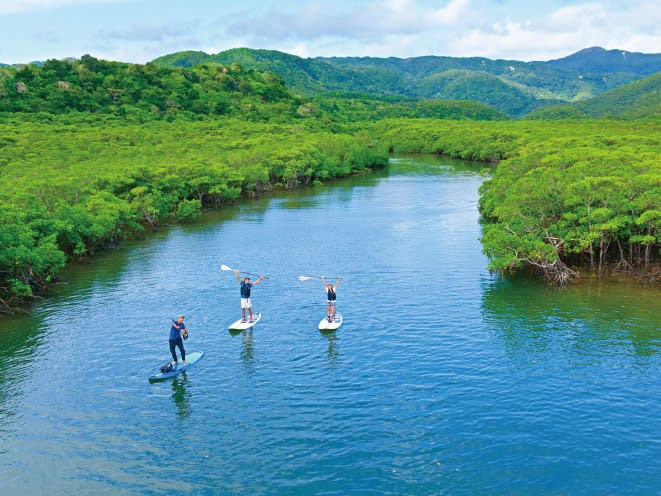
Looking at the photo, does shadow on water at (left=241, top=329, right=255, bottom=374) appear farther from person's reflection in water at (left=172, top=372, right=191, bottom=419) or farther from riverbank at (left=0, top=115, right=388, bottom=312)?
riverbank at (left=0, top=115, right=388, bottom=312)

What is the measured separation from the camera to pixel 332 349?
4394 centimetres

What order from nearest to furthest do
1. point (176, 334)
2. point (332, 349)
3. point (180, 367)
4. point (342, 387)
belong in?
1. point (342, 387)
2. point (176, 334)
3. point (180, 367)
4. point (332, 349)

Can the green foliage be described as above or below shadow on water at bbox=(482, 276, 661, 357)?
above

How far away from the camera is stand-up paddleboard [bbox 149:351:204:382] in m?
39.0

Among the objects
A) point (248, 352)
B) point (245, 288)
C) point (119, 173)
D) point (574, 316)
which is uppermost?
point (119, 173)

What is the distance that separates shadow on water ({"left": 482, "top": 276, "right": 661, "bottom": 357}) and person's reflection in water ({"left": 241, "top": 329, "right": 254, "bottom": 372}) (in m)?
19.0

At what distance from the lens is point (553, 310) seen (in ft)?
171

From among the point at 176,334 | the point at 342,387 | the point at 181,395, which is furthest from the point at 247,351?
the point at 342,387

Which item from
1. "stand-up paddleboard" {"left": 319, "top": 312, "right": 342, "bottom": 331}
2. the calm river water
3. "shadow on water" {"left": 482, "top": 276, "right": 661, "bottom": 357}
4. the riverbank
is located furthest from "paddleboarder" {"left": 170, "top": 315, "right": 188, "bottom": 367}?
"shadow on water" {"left": 482, "top": 276, "right": 661, "bottom": 357}

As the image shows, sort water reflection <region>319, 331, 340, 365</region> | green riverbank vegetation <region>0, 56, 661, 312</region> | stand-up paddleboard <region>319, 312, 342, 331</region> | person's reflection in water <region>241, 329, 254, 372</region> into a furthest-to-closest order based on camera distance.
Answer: green riverbank vegetation <region>0, 56, 661, 312</region> < stand-up paddleboard <region>319, 312, 342, 331</region> < water reflection <region>319, 331, 340, 365</region> < person's reflection in water <region>241, 329, 254, 372</region>

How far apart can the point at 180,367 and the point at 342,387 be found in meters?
11.4

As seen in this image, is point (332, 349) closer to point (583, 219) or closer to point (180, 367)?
point (180, 367)

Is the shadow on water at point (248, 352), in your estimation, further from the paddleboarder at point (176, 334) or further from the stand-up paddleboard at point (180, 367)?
the paddleboarder at point (176, 334)

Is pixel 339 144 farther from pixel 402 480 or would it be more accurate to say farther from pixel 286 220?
pixel 402 480
